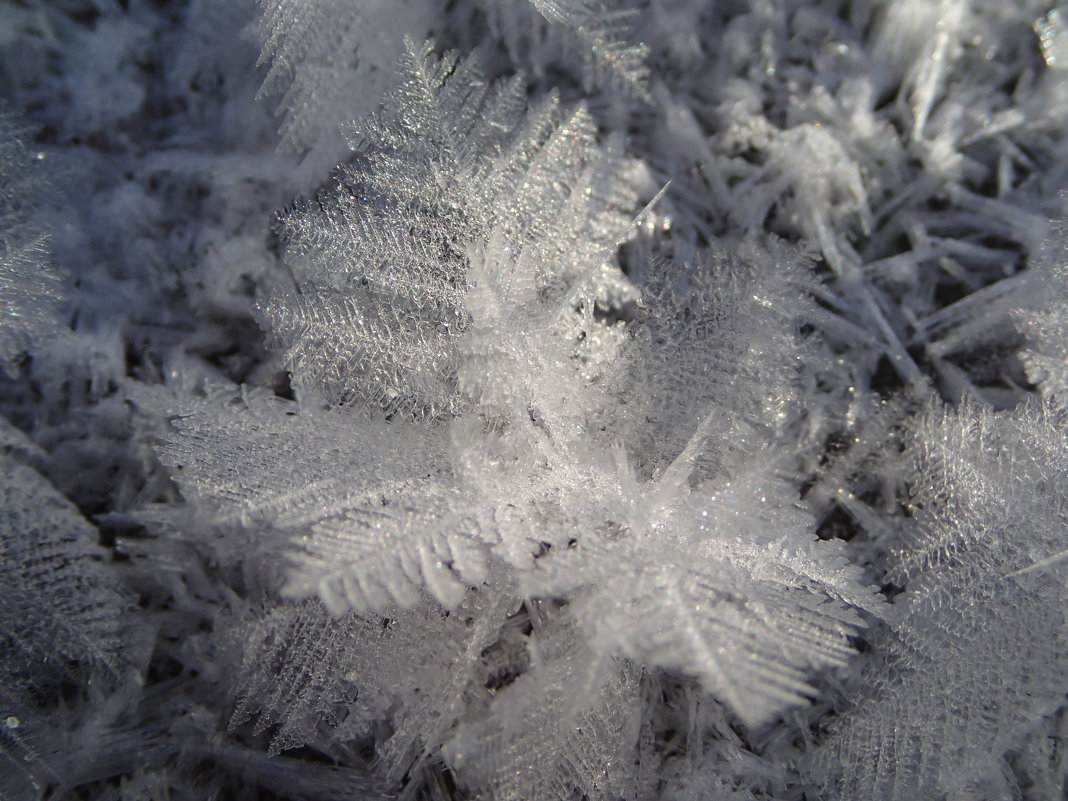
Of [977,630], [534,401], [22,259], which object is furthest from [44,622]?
[977,630]

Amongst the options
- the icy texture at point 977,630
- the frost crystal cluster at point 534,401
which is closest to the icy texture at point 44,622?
the frost crystal cluster at point 534,401

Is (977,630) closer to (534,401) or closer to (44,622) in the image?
(534,401)

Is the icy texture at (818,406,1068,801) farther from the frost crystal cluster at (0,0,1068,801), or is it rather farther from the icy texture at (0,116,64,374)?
the icy texture at (0,116,64,374)

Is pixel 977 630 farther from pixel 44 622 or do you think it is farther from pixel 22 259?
pixel 22 259

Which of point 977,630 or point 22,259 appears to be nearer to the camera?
point 977,630

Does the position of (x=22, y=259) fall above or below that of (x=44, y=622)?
above

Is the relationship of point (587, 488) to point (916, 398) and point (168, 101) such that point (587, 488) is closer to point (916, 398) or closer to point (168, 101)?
point (916, 398)

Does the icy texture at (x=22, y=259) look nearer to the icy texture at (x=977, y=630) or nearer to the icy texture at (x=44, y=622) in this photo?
the icy texture at (x=44, y=622)

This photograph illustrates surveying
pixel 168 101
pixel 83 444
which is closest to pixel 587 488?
pixel 83 444

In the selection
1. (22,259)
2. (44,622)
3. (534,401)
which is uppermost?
(534,401)
